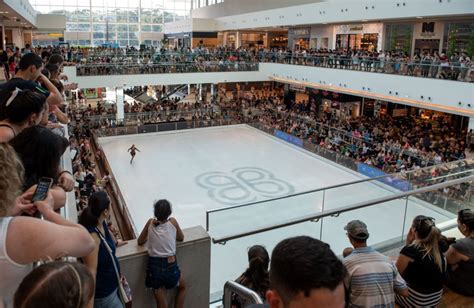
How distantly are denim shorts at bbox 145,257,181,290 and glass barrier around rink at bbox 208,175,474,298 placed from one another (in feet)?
2.09

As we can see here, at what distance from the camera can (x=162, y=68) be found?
23.5 m

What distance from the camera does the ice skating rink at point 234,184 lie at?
5.08 m

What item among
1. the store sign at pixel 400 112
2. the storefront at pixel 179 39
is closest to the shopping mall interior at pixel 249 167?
the store sign at pixel 400 112

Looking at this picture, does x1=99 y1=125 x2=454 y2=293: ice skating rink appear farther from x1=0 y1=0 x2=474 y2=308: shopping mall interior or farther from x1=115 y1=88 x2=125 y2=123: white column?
x1=115 y1=88 x2=125 y2=123: white column

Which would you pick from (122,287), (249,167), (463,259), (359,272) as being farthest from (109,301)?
(249,167)

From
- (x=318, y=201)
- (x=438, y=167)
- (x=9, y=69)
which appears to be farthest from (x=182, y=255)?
(x=9, y=69)

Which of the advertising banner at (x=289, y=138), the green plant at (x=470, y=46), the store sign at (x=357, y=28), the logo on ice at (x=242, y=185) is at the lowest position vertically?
the logo on ice at (x=242, y=185)

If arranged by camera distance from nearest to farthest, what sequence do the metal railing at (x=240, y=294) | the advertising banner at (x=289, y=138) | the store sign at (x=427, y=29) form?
the metal railing at (x=240, y=294)
the advertising banner at (x=289, y=138)
the store sign at (x=427, y=29)

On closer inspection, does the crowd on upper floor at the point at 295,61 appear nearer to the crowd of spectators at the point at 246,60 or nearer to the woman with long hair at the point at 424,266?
the crowd of spectators at the point at 246,60

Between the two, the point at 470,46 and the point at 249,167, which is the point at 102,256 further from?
the point at 470,46

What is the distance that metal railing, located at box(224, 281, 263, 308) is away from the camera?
6.36ft

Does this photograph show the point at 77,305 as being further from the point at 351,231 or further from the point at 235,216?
the point at 235,216

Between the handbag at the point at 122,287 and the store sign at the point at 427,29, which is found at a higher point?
the store sign at the point at 427,29

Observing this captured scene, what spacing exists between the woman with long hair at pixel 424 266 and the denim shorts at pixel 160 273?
1.83 meters
